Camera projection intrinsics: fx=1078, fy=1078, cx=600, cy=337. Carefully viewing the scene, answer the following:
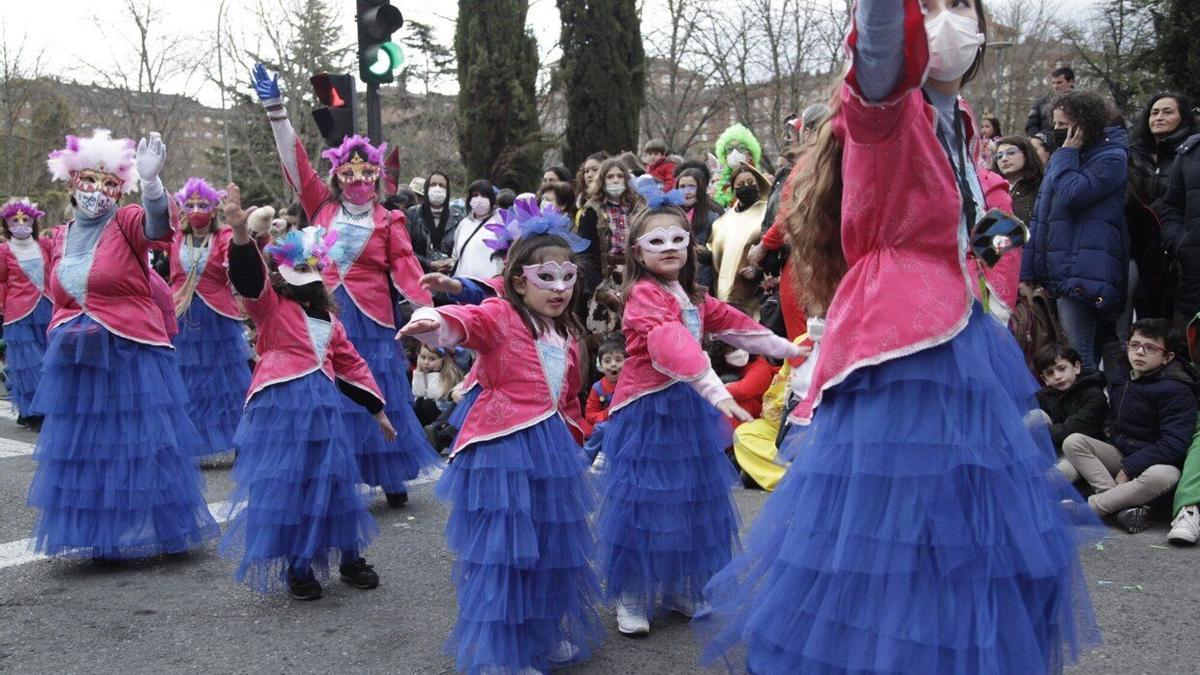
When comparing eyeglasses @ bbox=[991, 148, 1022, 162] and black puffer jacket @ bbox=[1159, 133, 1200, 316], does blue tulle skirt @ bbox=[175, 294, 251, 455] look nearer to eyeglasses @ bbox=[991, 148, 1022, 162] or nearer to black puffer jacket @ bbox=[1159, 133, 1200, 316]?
eyeglasses @ bbox=[991, 148, 1022, 162]

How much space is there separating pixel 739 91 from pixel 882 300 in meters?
29.2

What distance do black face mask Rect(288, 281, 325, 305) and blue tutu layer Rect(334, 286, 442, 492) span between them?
100 cm

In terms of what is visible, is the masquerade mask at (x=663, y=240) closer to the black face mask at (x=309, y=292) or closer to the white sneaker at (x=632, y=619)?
the white sneaker at (x=632, y=619)

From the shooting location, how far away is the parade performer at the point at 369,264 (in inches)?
269

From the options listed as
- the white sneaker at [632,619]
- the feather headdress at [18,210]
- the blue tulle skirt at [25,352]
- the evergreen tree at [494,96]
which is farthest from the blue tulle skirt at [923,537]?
the evergreen tree at [494,96]

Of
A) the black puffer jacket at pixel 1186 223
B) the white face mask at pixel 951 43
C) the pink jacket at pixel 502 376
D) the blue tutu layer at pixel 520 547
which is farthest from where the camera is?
the black puffer jacket at pixel 1186 223

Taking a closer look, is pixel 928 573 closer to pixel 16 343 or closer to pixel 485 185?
pixel 485 185

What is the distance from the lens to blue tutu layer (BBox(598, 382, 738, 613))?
4.45 meters

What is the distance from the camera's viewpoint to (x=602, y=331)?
29.6ft

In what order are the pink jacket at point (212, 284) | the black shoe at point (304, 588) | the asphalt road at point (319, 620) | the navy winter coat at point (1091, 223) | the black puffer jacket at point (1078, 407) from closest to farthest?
the asphalt road at point (319, 620), the black shoe at point (304, 588), the black puffer jacket at point (1078, 407), the navy winter coat at point (1091, 223), the pink jacket at point (212, 284)

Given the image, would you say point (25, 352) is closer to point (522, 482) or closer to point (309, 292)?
point (309, 292)

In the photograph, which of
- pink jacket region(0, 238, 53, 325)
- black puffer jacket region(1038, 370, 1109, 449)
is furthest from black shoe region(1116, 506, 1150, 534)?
pink jacket region(0, 238, 53, 325)

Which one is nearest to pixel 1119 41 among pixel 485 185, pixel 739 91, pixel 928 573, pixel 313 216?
pixel 739 91

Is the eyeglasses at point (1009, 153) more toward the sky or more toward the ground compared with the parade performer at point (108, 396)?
more toward the sky
